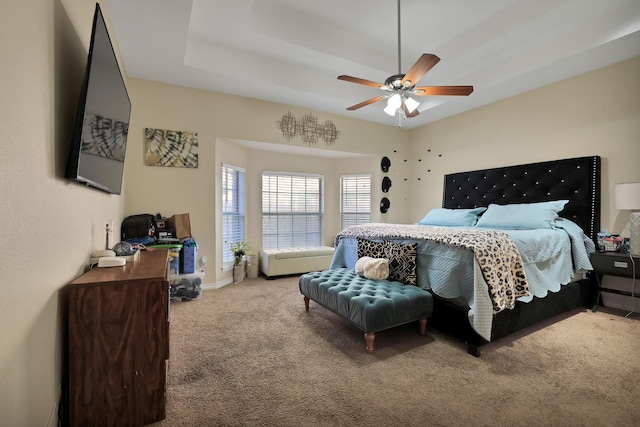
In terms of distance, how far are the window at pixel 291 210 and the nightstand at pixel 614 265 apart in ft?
12.6

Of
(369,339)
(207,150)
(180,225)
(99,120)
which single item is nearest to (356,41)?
(207,150)

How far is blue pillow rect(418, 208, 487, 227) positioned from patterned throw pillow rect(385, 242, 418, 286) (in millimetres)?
1641

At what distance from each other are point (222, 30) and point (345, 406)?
356 cm

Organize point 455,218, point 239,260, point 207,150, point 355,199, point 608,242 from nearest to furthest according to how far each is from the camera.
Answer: point 608,242 → point 207,150 → point 455,218 → point 239,260 → point 355,199

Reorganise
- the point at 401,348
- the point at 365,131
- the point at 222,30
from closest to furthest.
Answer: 1. the point at 401,348
2. the point at 222,30
3. the point at 365,131

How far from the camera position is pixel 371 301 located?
2.15 meters

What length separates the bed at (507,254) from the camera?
2.11m

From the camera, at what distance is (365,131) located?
513 centimetres

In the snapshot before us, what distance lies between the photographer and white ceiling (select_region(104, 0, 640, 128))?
2643mm

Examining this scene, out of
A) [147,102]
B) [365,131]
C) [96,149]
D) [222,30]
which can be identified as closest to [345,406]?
[96,149]

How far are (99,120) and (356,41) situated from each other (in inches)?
118

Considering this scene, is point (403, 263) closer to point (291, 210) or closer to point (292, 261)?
point (292, 261)

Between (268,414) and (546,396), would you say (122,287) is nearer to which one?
(268,414)

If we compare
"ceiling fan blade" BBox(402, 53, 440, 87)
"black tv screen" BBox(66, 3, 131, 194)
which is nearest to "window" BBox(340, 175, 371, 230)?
"ceiling fan blade" BBox(402, 53, 440, 87)
